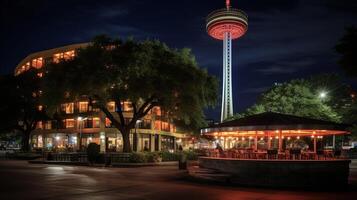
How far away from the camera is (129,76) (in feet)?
133

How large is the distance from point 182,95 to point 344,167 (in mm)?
19983

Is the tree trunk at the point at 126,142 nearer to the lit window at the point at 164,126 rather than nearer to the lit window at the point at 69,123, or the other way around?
the lit window at the point at 164,126

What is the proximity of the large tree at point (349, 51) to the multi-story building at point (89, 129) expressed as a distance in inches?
2128

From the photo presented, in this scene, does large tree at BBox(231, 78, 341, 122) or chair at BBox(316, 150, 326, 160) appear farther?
large tree at BBox(231, 78, 341, 122)

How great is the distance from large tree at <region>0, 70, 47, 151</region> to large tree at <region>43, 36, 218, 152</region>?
2165cm

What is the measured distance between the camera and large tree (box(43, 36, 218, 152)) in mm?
40312

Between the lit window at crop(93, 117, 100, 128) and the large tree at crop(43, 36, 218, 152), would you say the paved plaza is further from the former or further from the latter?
the lit window at crop(93, 117, 100, 128)

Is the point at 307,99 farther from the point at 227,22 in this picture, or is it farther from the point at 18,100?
the point at 227,22

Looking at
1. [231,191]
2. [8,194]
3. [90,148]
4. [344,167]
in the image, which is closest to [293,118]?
[344,167]

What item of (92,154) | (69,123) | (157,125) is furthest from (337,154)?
(69,123)

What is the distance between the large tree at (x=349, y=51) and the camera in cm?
2423

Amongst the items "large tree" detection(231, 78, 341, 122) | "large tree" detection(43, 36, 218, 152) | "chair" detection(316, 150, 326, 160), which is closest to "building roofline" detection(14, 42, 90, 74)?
"large tree" detection(231, 78, 341, 122)

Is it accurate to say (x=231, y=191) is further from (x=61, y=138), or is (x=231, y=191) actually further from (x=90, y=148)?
(x=61, y=138)

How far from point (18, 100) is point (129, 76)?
31.1 metres
